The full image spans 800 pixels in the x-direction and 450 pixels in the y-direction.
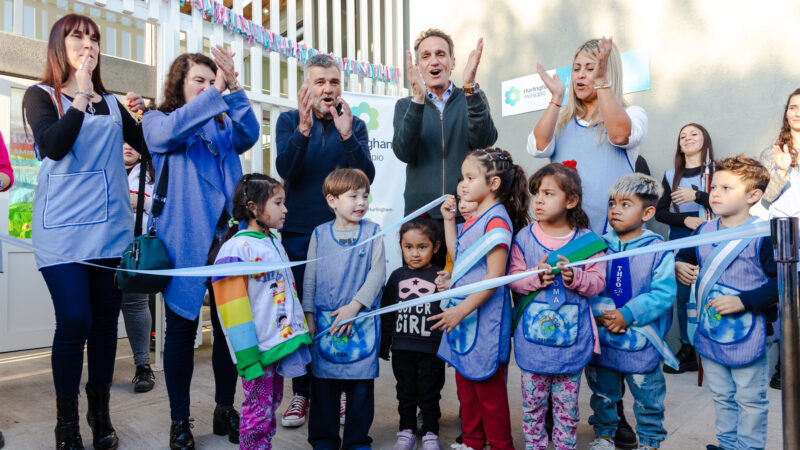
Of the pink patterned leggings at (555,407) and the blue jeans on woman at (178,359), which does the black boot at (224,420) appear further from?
the pink patterned leggings at (555,407)

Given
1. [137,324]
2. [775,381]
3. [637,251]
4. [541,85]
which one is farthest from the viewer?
[541,85]

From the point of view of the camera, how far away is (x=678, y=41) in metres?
3.82

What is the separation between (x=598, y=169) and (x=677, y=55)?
228cm

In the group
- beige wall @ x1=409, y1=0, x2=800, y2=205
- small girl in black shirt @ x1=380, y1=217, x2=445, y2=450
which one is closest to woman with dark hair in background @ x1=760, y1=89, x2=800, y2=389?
beige wall @ x1=409, y1=0, x2=800, y2=205

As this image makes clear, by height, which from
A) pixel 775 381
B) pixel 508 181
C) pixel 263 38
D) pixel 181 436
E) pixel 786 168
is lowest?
pixel 775 381

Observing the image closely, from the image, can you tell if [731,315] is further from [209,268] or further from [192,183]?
[192,183]

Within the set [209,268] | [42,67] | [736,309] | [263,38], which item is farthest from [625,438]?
[42,67]

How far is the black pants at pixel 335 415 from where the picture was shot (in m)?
2.07

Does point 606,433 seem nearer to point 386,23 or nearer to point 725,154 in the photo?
point 725,154

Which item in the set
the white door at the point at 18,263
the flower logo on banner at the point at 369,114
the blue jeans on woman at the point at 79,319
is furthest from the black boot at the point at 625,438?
the white door at the point at 18,263

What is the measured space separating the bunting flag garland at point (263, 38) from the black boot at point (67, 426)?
109 inches

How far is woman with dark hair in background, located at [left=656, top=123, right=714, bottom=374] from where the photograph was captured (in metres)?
3.50

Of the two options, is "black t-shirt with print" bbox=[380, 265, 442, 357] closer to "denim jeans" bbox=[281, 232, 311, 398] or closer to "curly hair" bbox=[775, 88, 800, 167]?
"denim jeans" bbox=[281, 232, 311, 398]

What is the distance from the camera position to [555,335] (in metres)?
1.84
